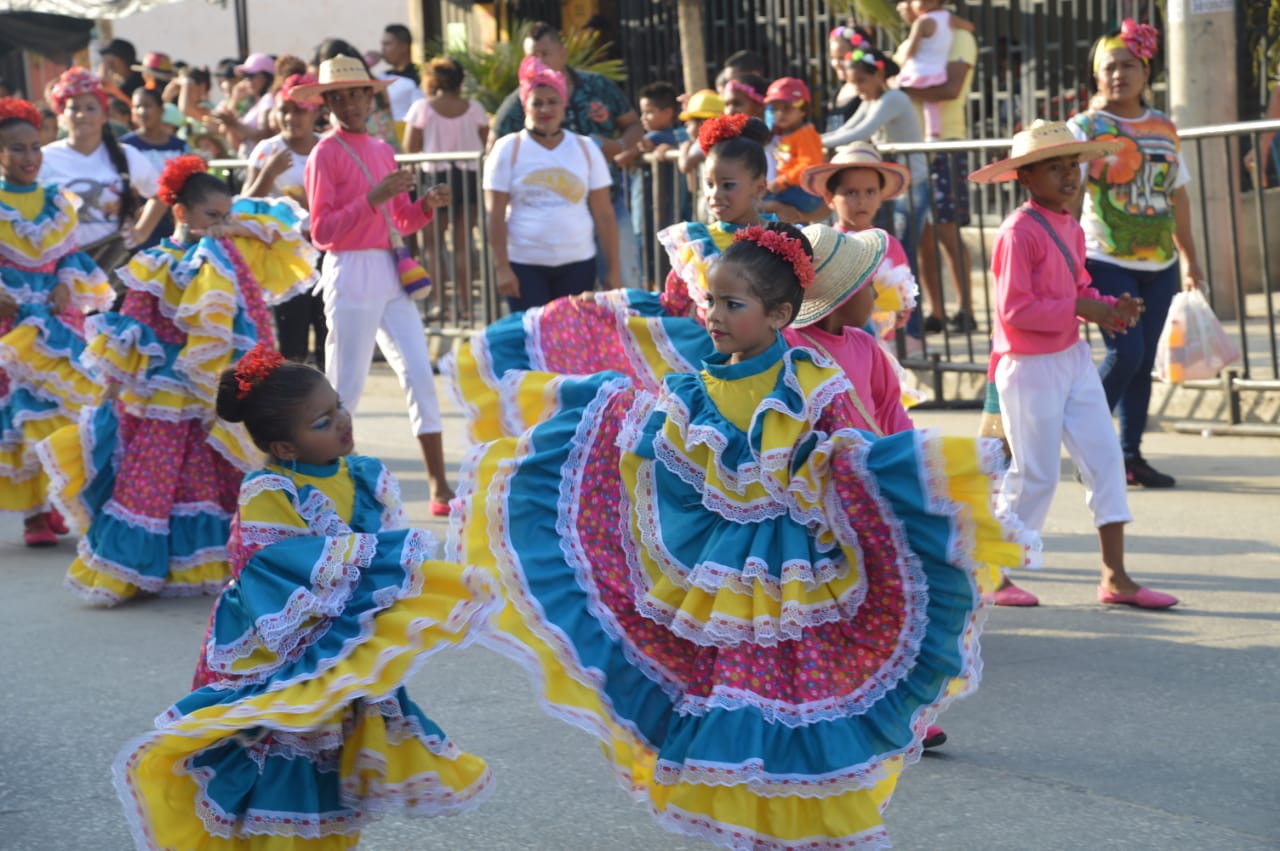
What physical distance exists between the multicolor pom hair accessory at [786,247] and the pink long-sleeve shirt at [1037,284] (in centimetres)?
216

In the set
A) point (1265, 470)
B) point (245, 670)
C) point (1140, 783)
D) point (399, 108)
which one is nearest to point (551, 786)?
point (245, 670)

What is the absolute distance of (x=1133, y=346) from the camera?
8.51 metres

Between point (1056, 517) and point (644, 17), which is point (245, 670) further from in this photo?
point (644, 17)

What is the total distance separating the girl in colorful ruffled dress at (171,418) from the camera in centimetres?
767

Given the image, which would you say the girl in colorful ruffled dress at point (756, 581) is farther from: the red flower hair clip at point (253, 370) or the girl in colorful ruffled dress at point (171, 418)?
the girl in colorful ruffled dress at point (171, 418)

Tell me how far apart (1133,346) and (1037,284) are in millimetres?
2039

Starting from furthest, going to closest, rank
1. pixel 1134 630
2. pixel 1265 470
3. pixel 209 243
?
pixel 1265 470 → pixel 209 243 → pixel 1134 630

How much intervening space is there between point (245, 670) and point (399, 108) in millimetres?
12150

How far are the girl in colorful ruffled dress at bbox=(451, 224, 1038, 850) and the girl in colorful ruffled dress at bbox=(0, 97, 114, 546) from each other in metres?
4.74

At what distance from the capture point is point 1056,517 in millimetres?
8562

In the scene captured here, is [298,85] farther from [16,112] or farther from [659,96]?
[659,96]

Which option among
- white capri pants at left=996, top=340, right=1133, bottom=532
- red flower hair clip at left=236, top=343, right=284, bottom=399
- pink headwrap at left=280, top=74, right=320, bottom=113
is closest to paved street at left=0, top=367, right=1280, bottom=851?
white capri pants at left=996, top=340, right=1133, bottom=532

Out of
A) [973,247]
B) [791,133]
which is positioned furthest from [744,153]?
[973,247]

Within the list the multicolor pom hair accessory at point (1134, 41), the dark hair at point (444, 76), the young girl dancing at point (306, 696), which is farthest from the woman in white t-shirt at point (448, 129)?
the young girl dancing at point (306, 696)
